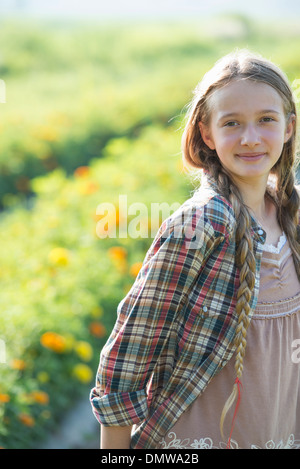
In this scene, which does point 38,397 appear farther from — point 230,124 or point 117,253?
point 230,124

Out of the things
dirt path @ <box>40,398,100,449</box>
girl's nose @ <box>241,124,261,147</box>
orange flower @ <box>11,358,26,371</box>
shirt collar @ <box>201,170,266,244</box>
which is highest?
girl's nose @ <box>241,124,261,147</box>

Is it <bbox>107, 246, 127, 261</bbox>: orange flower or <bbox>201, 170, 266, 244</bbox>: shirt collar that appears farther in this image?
<bbox>107, 246, 127, 261</bbox>: orange flower

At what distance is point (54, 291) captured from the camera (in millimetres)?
2924

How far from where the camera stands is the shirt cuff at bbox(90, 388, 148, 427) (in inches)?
49.6

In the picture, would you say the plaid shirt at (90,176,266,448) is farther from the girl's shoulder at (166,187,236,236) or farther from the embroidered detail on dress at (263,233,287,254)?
the embroidered detail on dress at (263,233,287,254)

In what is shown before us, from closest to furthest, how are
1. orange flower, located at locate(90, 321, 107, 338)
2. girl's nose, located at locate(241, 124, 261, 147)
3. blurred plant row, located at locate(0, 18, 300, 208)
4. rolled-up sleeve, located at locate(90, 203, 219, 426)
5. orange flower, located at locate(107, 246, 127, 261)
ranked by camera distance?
rolled-up sleeve, located at locate(90, 203, 219, 426) < girl's nose, located at locate(241, 124, 261, 147) < orange flower, located at locate(90, 321, 107, 338) < orange flower, located at locate(107, 246, 127, 261) < blurred plant row, located at locate(0, 18, 300, 208)

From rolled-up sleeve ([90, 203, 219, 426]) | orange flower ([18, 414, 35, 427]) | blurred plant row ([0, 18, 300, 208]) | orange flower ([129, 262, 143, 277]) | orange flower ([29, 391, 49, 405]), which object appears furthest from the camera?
blurred plant row ([0, 18, 300, 208])

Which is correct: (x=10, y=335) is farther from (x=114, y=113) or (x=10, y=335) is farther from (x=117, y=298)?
(x=114, y=113)

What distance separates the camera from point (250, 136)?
1.36 meters

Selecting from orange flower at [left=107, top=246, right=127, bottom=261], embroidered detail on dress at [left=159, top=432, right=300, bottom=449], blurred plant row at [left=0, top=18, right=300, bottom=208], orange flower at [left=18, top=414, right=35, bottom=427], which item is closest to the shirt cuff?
embroidered detail on dress at [left=159, top=432, right=300, bottom=449]

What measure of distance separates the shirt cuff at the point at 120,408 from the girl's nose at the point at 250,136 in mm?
642

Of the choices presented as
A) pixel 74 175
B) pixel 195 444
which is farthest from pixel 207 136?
pixel 74 175

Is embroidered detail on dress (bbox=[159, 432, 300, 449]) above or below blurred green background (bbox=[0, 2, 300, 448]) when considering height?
below

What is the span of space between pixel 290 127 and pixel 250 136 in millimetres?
219
